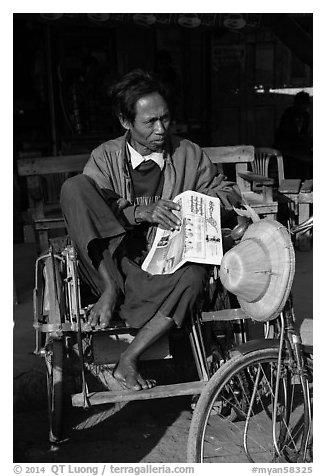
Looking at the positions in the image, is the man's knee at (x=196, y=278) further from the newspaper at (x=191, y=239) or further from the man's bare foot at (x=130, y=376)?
the man's bare foot at (x=130, y=376)

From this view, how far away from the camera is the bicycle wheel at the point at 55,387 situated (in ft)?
10.2

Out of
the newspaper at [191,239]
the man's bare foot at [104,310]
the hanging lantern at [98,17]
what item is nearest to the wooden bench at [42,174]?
the newspaper at [191,239]

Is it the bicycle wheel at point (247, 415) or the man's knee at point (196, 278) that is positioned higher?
the man's knee at point (196, 278)

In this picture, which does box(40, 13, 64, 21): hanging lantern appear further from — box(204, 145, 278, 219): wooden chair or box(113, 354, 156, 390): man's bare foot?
box(113, 354, 156, 390): man's bare foot

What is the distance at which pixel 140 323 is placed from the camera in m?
3.02

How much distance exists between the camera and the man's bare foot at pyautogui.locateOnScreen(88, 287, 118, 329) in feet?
9.76

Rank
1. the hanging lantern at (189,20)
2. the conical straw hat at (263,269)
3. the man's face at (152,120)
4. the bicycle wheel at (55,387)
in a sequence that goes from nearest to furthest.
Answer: the conical straw hat at (263,269) → the bicycle wheel at (55,387) → the man's face at (152,120) → the hanging lantern at (189,20)

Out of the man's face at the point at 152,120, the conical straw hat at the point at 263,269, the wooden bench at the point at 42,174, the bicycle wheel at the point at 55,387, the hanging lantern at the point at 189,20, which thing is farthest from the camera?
the hanging lantern at the point at 189,20

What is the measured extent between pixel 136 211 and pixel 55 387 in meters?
0.95

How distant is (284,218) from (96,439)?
361 centimetres

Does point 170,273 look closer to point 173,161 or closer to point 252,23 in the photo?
point 173,161

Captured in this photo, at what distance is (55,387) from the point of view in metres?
3.11

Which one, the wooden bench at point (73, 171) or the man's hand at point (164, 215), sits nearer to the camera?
the man's hand at point (164, 215)

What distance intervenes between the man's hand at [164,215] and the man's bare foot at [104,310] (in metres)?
0.41
